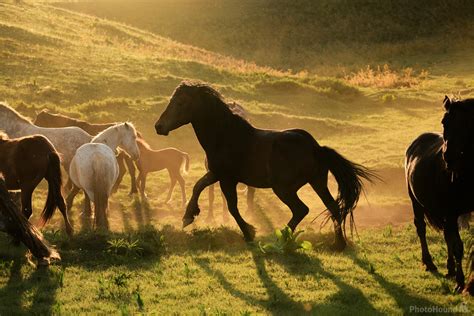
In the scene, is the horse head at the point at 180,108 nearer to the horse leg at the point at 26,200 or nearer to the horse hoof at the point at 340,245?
the horse leg at the point at 26,200

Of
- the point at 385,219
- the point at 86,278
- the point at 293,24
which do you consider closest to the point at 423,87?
the point at 385,219

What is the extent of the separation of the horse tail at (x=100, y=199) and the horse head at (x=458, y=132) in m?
7.34

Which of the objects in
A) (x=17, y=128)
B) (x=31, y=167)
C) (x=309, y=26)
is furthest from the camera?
(x=309, y=26)

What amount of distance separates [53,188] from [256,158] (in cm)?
369

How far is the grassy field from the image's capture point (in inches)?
327

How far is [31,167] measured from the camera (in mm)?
10961

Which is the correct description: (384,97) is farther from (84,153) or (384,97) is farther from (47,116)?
(84,153)

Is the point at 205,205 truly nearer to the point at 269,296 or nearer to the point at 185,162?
the point at 185,162

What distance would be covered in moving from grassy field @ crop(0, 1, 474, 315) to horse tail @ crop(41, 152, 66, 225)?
46 centimetres

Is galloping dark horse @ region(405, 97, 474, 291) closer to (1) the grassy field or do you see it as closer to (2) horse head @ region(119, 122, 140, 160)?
(1) the grassy field

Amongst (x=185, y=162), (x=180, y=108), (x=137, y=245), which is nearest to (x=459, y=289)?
(x=137, y=245)

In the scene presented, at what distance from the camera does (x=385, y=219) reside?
13820 millimetres

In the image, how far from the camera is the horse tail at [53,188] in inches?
430

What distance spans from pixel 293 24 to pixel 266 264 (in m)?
60.7
